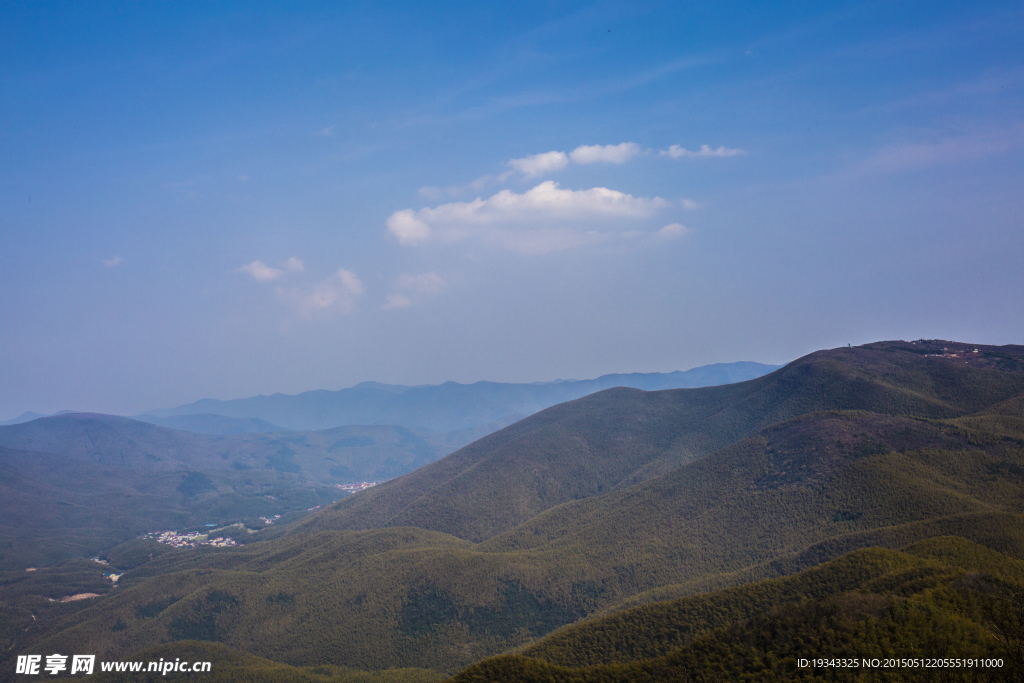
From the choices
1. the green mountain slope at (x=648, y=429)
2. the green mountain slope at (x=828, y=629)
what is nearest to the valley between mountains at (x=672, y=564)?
the green mountain slope at (x=828, y=629)

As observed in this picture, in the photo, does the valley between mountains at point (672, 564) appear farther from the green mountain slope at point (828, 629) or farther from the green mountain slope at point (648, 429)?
the green mountain slope at point (648, 429)

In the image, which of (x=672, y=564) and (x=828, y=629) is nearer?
(x=828, y=629)

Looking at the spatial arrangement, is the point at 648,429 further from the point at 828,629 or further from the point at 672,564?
the point at 828,629

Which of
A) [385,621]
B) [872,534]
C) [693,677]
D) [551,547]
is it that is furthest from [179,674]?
[872,534]

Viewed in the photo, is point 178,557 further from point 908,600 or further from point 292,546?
point 908,600

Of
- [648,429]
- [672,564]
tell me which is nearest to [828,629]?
[672,564]

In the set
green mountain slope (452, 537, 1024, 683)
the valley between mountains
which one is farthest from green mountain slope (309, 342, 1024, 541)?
green mountain slope (452, 537, 1024, 683)
